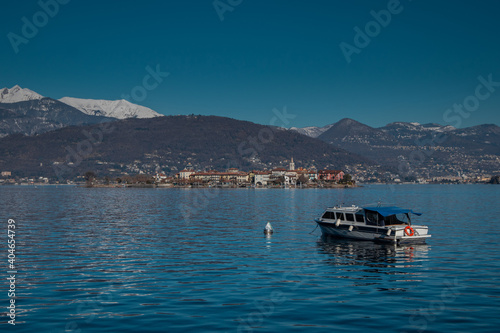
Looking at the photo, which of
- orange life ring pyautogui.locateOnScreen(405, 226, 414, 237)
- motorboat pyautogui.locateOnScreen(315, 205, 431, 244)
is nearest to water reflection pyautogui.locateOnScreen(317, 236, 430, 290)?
motorboat pyautogui.locateOnScreen(315, 205, 431, 244)

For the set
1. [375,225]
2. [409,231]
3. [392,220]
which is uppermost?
[392,220]

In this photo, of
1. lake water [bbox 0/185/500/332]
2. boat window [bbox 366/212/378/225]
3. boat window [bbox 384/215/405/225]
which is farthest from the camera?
boat window [bbox 366/212/378/225]

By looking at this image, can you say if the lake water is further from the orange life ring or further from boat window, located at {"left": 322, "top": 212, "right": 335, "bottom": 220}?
boat window, located at {"left": 322, "top": 212, "right": 335, "bottom": 220}

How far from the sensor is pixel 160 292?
976 inches

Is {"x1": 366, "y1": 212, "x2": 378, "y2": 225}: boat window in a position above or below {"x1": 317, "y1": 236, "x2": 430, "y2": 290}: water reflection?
above

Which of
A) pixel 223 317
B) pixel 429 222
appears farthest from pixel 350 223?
pixel 223 317

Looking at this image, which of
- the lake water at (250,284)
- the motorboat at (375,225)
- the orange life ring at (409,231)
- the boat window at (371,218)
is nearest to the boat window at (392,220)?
the motorboat at (375,225)

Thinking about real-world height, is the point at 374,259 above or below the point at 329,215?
below

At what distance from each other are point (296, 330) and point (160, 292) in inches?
344

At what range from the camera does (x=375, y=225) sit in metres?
45.1

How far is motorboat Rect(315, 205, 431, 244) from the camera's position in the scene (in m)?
42.9

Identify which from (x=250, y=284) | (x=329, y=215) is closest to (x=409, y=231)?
(x=329, y=215)

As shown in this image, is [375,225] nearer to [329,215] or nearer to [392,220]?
[392,220]

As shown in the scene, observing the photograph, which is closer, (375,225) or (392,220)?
(375,225)
